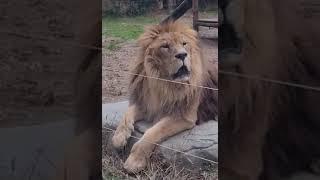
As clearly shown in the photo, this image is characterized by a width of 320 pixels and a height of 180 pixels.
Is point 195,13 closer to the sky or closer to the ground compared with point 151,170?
closer to the sky

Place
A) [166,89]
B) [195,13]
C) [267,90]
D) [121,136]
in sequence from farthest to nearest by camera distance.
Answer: [121,136] → [166,89] → [195,13] → [267,90]

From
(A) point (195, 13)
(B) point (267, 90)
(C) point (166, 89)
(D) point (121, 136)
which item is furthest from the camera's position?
(D) point (121, 136)

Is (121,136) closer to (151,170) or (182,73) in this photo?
(151,170)

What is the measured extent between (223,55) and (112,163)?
0.66 m

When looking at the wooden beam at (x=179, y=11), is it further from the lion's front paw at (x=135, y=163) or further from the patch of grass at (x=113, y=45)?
the lion's front paw at (x=135, y=163)

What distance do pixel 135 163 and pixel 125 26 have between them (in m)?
0.53

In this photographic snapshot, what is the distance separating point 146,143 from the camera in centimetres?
194

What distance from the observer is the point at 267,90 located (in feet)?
5.33

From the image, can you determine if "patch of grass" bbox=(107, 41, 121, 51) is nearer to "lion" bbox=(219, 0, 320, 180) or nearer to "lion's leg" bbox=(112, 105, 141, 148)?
"lion's leg" bbox=(112, 105, 141, 148)

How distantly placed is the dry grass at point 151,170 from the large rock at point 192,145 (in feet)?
0.08

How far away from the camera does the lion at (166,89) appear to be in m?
1.81

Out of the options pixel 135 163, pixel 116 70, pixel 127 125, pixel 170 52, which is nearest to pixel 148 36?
pixel 170 52

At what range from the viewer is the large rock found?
1780 millimetres

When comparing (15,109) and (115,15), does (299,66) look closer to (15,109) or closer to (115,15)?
(115,15)
